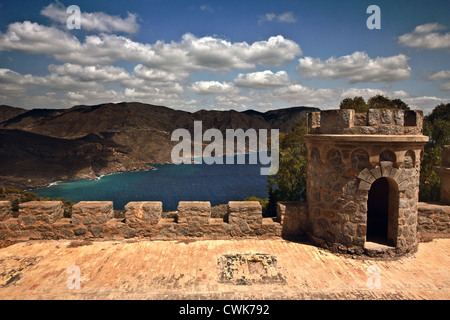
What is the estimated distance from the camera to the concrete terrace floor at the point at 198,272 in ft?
17.4

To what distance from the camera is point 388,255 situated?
662 cm

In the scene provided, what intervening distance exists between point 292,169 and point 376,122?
14.5m

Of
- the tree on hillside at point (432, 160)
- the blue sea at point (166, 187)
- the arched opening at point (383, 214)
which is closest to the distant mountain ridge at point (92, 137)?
the blue sea at point (166, 187)

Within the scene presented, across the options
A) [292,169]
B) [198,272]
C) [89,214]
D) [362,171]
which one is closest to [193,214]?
[198,272]

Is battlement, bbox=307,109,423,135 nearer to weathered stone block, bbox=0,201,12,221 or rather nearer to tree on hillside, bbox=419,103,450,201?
weathered stone block, bbox=0,201,12,221

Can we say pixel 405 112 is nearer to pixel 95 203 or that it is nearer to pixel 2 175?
pixel 95 203

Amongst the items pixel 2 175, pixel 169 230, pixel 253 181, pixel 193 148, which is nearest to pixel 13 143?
pixel 2 175

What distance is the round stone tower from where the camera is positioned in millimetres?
6348

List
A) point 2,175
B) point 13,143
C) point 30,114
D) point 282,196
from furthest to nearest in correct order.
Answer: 1. point 30,114
2. point 13,143
3. point 2,175
4. point 282,196

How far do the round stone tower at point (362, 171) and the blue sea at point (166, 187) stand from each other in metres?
48.9

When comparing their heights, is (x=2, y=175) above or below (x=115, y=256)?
below

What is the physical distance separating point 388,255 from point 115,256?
6096 mm

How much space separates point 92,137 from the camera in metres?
102
